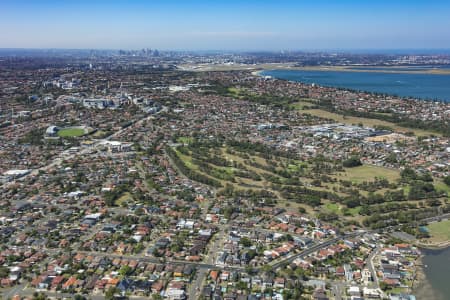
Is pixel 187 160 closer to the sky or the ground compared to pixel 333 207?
closer to the sky

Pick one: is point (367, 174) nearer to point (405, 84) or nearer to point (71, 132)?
point (71, 132)

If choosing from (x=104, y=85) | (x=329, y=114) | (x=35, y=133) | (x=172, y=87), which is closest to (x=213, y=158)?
(x=35, y=133)

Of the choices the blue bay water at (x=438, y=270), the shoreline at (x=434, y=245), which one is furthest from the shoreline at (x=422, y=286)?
the shoreline at (x=434, y=245)

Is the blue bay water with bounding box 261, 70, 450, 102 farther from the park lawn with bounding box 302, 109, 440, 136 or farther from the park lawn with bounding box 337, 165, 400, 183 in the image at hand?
A: the park lawn with bounding box 337, 165, 400, 183

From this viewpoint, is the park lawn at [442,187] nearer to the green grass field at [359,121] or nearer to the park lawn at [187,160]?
the green grass field at [359,121]

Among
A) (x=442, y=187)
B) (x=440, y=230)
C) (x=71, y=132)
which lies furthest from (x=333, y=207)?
(x=71, y=132)

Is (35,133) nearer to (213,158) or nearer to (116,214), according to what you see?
(213,158)

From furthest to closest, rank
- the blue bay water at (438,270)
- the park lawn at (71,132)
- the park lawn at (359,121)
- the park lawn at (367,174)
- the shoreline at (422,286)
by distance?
the park lawn at (359,121) → the park lawn at (71,132) → the park lawn at (367,174) → the blue bay water at (438,270) → the shoreline at (422,286)
